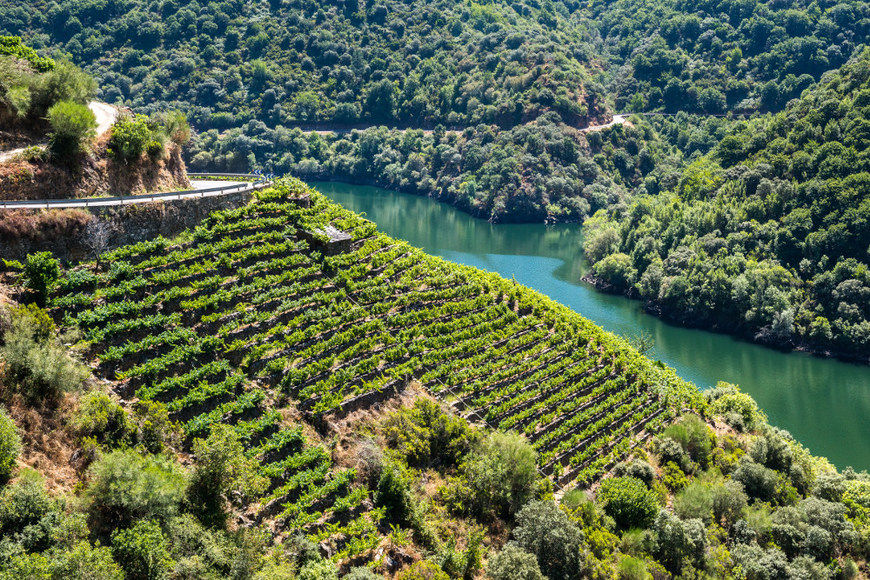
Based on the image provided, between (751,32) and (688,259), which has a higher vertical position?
(751,32)

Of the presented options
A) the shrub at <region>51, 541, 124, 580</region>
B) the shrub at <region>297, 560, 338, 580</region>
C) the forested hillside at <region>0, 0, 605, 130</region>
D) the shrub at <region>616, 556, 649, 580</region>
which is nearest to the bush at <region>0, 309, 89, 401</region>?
the shrub at <region>51, 541, 124, 580</region>

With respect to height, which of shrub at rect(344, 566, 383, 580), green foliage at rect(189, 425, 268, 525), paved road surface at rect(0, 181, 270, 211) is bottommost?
shrub at rect(344, 566, 383, 580)

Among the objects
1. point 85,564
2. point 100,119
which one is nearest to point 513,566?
point 85,564

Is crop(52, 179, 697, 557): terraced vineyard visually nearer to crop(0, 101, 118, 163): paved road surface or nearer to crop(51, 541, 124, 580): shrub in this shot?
crop(51, 541, 124, 580): shrub

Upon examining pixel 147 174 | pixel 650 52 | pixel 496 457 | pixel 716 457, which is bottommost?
pixel 716 457

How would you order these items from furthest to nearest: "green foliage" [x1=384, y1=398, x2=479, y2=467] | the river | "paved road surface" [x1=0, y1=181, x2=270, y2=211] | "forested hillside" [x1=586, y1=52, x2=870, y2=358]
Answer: "forested hillside" [x1=586, y1=52, x2=870, y2=358] → the river → "green foliage" [x1=384, y1=398, x2=479, y2=467] → "paved road surface" [x1=0, y1=181, x2=270, y2=211]

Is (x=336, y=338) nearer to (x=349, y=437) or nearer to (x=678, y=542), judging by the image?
(x=349, y=437)

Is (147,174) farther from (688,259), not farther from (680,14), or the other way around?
(680,14)

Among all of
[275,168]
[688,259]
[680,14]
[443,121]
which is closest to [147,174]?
[688,259]
